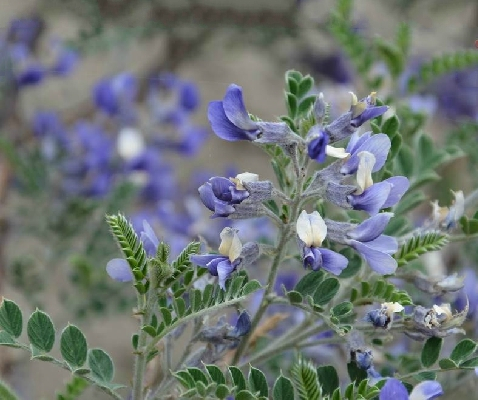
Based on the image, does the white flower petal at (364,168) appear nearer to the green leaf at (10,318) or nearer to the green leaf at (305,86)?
the green leaf at (305,86)

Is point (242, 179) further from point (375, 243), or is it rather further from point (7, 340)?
point (7, 340)

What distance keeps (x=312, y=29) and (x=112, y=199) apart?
3.99 ft

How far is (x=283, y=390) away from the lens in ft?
2.29

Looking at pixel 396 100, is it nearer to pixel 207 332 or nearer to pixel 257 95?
pixel 207 332

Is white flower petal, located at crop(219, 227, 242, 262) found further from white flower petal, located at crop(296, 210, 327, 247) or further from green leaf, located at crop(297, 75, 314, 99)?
green leaf, located at crop(297, 75, 314, 99)

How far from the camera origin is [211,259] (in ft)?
2.18

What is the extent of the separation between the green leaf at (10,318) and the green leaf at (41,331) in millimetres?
10

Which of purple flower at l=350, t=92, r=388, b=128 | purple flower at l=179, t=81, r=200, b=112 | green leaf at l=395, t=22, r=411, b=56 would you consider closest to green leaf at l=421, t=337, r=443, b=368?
purple flower at l=350, t=92, r=388, b=128

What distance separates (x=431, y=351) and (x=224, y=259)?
0.74 ft

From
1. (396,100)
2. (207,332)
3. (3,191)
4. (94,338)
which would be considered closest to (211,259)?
(207,332)

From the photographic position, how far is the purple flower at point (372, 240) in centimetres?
66

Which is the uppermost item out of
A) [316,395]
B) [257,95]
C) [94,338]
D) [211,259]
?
[211,259]

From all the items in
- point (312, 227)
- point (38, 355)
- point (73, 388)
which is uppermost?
point (312, 227)

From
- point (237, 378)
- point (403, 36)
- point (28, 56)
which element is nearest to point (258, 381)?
point (237, 378)
